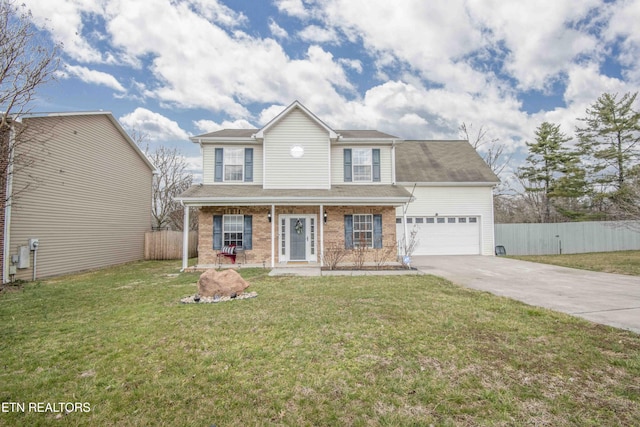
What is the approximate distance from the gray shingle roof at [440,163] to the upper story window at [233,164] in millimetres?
8231

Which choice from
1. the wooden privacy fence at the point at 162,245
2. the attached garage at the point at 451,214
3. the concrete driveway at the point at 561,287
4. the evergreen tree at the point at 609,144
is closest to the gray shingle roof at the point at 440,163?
the attached garage at the point at 451,214

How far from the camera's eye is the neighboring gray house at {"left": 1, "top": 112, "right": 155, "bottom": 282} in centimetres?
1073

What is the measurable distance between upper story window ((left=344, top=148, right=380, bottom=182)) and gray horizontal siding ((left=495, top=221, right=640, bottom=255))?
882 centimetres

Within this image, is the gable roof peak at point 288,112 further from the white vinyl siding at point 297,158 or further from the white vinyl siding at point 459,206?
the white vinyl siding at point 459,206

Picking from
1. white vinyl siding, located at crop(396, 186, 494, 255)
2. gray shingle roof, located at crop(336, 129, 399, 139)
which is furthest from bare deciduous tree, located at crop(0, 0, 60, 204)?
white vinyl siding, located at crop(396, 186, 494, 255)

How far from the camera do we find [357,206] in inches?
513

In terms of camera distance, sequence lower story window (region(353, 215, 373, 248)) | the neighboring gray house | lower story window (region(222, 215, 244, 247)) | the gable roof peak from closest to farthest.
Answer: the neighboring gray house → lower story window (region(222, 215, 244, 247)) → lower story window (region(353, 215, 373, 248)) → the gable roof peak

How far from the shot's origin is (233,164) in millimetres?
14031

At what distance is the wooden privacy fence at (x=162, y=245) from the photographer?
59.7ft

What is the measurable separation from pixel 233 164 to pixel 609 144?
87.1 feet

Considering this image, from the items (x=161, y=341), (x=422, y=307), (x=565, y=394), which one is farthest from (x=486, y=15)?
(x=161, y=341)

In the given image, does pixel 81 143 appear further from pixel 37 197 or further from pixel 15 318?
pixel 15 318

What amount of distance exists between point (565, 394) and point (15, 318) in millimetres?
8876

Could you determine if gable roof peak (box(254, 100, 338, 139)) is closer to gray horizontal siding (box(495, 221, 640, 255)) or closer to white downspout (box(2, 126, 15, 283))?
white downspout (box(2, 126, 15, 283))
